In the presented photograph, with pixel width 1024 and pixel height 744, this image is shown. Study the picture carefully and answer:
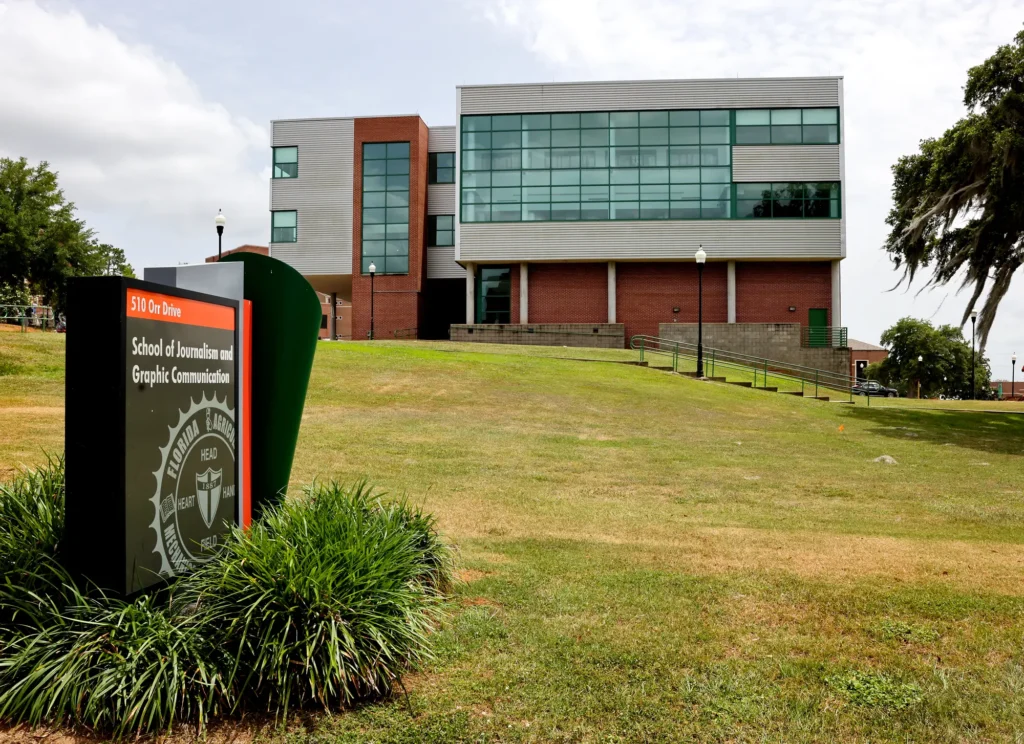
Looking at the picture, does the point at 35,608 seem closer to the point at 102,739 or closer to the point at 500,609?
the point at 102,739

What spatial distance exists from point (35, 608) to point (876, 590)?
5.43 m

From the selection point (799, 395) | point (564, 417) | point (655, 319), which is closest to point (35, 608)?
point (564, 417)

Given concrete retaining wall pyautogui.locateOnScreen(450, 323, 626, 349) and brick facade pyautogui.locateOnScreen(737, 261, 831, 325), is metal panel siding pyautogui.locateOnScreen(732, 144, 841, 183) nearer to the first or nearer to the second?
brick facade pyautogui.locateOnScreen(737, 261, 831, 325)

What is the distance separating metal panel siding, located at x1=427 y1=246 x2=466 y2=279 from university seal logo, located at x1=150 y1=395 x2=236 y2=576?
4814cm

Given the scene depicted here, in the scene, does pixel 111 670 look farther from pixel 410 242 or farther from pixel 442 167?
pixel 442 167

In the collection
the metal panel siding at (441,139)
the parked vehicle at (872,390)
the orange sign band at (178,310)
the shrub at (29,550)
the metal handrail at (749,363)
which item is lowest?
the shrub at (29,550)

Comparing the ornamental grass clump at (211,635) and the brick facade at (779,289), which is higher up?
the brick facade at (779,289)

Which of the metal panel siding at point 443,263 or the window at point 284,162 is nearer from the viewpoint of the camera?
the window at point 284,162

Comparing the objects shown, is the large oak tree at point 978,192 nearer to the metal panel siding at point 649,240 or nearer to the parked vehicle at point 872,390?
the parked vehicle at point 872,390

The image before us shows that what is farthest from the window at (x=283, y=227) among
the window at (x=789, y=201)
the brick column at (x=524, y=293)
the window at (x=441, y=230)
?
the window at (x=789, y=201)

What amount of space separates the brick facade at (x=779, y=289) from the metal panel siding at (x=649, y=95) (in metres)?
8.79

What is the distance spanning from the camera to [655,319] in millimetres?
47219

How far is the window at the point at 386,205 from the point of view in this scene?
168 ft

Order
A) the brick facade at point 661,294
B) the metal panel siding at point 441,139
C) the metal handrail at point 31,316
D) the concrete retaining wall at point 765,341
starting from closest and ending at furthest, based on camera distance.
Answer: the metal handrail at point 31,316 < the concrete retaining wall at point 765,341 < the brick facade at point 661,294 < the metal panel siding at point 441,139
